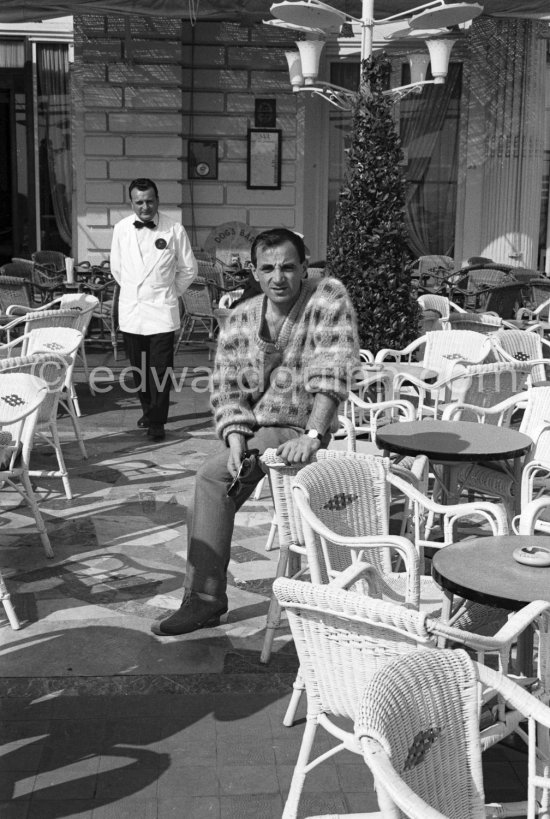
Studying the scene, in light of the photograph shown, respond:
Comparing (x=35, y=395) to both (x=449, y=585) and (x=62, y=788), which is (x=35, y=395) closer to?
(x=62, y=788)

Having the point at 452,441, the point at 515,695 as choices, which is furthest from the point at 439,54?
the point at 515,695

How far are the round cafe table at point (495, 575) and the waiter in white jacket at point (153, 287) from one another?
4.55 metres

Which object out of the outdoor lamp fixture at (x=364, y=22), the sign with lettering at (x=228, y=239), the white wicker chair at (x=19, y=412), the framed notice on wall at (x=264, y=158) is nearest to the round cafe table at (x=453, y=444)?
the white wicker chair at (x=19, y=412)

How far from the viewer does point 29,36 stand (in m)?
15.4

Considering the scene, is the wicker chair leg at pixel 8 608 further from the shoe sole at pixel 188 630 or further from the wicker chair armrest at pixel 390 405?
the wicker chair armrest at pixel 390 405

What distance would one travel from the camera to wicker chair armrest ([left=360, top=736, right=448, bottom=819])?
162 centimetres

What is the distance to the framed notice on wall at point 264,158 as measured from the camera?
51.1 ft

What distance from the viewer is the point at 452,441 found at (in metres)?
4.32

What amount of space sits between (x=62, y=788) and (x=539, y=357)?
4.49 m

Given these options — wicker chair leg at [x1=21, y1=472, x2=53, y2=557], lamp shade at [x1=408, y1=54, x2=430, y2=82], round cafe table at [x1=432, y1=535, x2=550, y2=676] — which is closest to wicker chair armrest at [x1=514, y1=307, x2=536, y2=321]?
lamp shade at [x1=408, y1=54, x2=430, y2=82]

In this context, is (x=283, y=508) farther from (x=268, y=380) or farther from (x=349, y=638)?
(x=349, y=638)

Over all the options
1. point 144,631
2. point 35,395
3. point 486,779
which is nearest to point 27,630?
point 144,631

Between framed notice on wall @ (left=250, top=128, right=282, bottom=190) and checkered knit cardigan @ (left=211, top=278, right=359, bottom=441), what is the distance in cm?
1201

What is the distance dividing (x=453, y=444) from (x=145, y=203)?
369 cm
